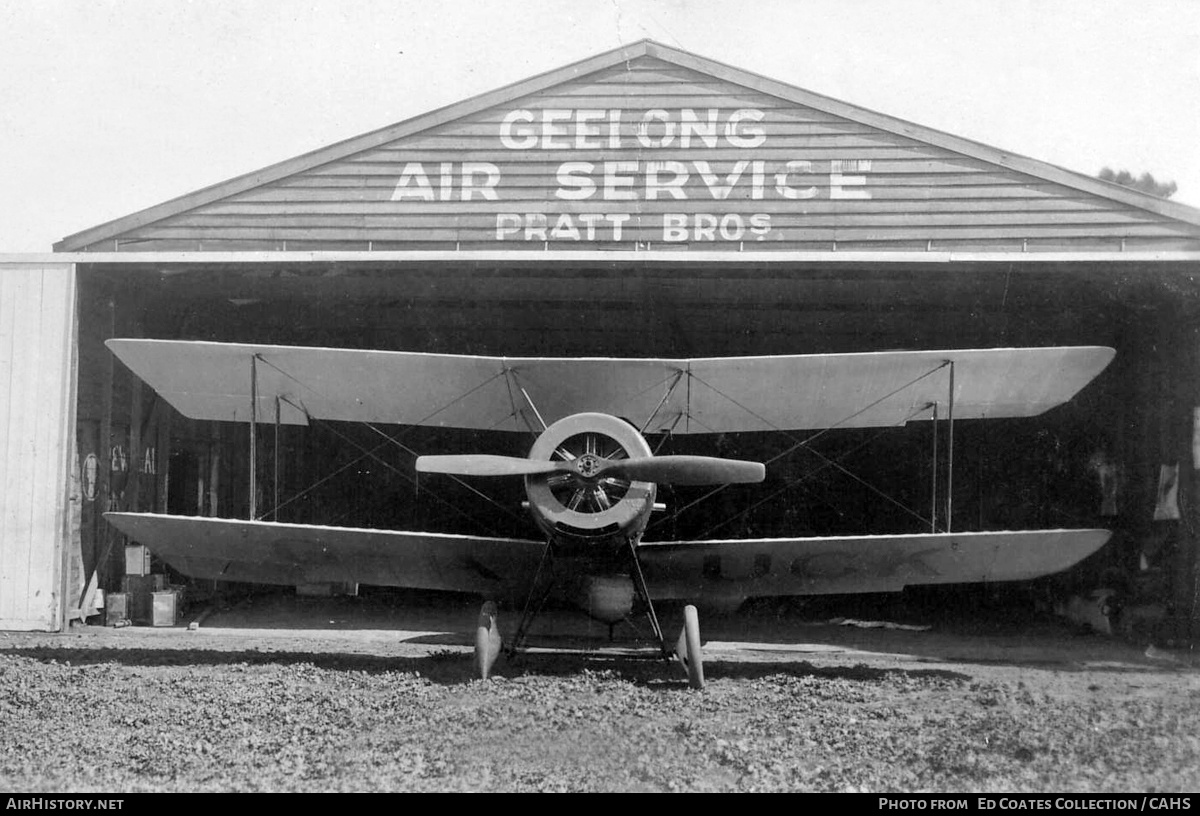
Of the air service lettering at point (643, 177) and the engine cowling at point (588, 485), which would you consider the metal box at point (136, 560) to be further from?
the engine cowling at point (588, 485)

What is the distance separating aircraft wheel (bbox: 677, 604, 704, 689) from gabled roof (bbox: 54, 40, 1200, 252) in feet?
17.9

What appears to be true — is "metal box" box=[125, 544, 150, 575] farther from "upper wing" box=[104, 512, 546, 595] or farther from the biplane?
"upper wing" box=[104, 512, 546, 595]

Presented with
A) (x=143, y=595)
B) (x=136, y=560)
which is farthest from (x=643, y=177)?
(x=143, y=595)

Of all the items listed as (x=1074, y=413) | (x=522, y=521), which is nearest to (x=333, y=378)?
(x=522, y=521)

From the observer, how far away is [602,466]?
7641mm

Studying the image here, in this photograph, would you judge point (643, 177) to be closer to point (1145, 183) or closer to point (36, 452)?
point (36, 452)

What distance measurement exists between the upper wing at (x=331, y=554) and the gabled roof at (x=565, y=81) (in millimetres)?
3904

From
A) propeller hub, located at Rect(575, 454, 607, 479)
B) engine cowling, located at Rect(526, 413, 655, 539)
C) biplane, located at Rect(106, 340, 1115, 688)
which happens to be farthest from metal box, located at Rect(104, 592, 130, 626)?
propeller hub, located at Rect(575, 454, 607, 479)

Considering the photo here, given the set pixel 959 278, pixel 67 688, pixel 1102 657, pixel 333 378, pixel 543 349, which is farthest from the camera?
pixel 543 349

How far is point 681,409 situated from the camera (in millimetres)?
9484

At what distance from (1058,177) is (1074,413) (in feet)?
13.0

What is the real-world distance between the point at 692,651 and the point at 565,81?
6022 millimetres

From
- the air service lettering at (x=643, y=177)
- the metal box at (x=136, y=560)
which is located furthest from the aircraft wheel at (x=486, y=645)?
the metal box at (x=136, y=560)

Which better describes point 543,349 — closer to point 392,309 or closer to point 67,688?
point 392,309
